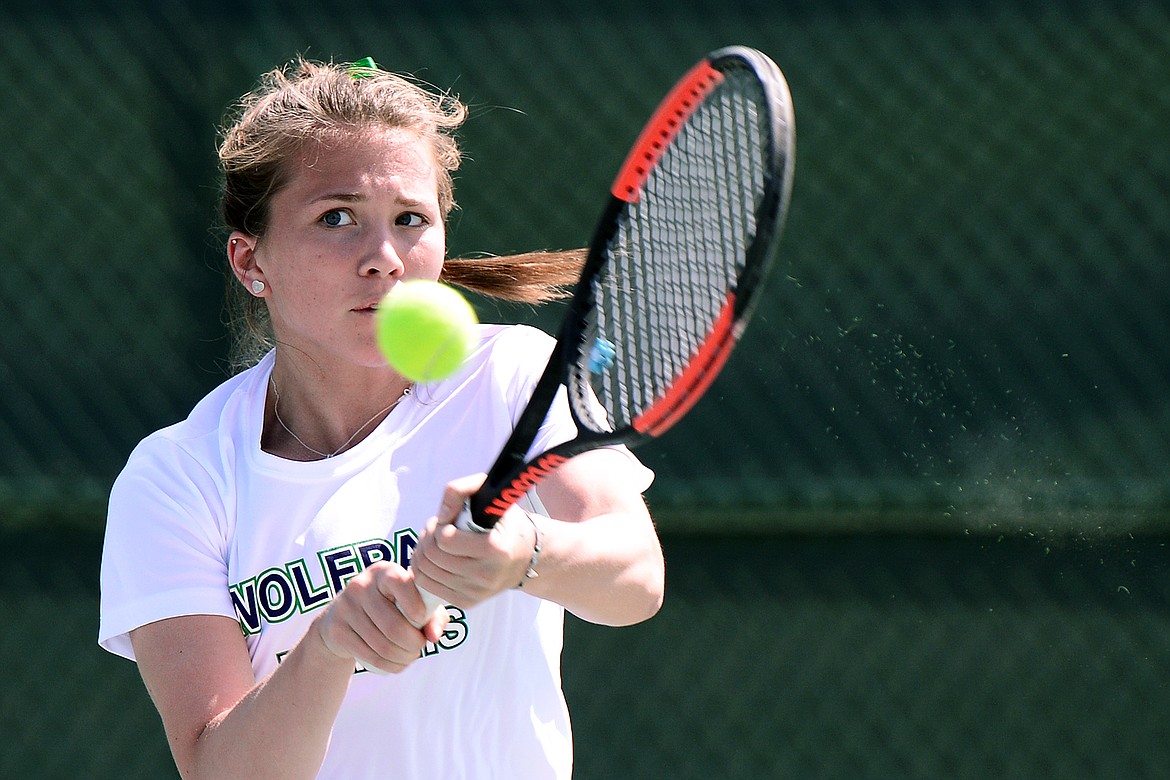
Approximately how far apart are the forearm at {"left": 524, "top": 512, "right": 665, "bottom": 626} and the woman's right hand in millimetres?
116

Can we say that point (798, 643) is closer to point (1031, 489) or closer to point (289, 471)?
point (1031, 489)

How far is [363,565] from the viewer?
5.22ft

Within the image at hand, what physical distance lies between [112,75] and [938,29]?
1624 mm

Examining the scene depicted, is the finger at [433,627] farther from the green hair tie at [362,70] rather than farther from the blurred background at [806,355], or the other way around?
the blurred background at [806,355]

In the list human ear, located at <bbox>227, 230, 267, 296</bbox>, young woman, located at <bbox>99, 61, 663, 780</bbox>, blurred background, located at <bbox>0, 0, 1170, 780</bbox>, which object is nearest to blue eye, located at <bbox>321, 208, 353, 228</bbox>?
young woman, located at <bbox>99, 61, 663, 780</bbox>

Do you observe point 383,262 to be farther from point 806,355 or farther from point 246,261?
point 806,355

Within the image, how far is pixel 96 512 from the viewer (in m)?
2.90

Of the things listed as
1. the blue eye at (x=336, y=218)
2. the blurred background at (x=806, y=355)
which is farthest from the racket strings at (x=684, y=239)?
the blurred background at (x=806, y=355)

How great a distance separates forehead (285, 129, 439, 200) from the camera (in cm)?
166

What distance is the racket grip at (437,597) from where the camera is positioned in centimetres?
127

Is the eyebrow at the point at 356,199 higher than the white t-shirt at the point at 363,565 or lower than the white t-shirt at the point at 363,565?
higher

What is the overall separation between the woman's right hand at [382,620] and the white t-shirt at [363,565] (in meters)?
0.26

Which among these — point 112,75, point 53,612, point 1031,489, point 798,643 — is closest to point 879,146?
point 1031,489

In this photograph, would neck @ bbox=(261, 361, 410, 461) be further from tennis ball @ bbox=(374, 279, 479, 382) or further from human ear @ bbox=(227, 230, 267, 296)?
tennis ball @ bbox=(374, 279, 479, 382)
